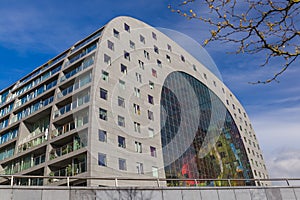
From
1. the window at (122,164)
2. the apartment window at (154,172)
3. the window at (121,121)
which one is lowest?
the apartment window at (154,172)

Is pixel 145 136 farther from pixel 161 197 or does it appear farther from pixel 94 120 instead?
pixel 161 197

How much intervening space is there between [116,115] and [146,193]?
18.0 metres

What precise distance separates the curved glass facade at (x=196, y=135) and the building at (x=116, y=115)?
148 millimetres

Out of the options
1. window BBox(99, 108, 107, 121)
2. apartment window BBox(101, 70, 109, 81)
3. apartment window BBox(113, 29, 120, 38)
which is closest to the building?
apartment window BBox(101, 70, 109, 81)

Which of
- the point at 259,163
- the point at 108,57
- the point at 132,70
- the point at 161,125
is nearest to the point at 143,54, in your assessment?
the point at 132,70

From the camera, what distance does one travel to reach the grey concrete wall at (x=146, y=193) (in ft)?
32.6

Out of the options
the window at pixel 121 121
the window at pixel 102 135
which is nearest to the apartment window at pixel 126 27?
the window at pixel 121 121

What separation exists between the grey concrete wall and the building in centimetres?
1271

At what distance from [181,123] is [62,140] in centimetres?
1491

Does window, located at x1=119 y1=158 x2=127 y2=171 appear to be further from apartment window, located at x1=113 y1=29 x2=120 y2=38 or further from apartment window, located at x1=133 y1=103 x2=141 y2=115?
apartment window, located at x1=113 y1=29 x2=120 y2=38

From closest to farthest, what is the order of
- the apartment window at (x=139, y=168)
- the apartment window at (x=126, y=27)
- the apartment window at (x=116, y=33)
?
the apartment window at (x=139, y=168), the apartment window at (x=116, y=33), the apartment window at (x=126, y=27)

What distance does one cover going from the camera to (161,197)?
12.0 metres

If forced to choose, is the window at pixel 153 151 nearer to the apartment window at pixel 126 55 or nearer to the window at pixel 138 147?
the window at pixel 138 147

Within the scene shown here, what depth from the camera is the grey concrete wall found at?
994cm
